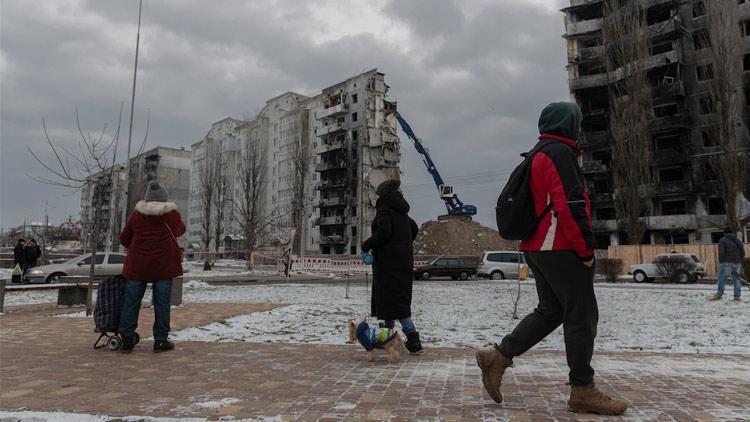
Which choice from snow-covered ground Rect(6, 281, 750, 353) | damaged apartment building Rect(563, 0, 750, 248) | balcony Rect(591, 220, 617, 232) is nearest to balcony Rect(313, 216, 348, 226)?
damaged apartment building Rect(563, 0, 750, 248)

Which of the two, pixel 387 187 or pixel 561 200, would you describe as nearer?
pixel 561 200

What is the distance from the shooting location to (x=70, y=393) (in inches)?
128

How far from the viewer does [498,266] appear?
27.8 meters

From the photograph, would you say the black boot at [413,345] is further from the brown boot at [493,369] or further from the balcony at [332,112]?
the balcony at [332,112]

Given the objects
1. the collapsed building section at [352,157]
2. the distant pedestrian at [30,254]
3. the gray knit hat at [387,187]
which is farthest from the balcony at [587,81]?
the gray knit hat at [387,187]

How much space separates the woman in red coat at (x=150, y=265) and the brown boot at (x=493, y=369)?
10.9 feet

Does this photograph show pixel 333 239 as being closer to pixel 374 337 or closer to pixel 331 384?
pixel 374 337

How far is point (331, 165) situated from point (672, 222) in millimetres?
40231

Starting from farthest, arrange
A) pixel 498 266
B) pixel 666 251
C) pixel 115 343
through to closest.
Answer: pixel 666 251, pixel 498 266, pixel 115 343

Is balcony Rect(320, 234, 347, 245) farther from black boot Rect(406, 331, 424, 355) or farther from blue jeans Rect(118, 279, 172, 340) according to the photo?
black boot Rect(406, 331, 424, 355)

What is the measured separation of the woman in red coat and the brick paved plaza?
284 millimetres

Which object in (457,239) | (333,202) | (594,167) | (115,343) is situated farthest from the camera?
(333,202)

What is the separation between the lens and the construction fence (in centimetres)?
2647

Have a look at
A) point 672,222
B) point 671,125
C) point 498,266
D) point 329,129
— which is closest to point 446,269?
point 498,266
